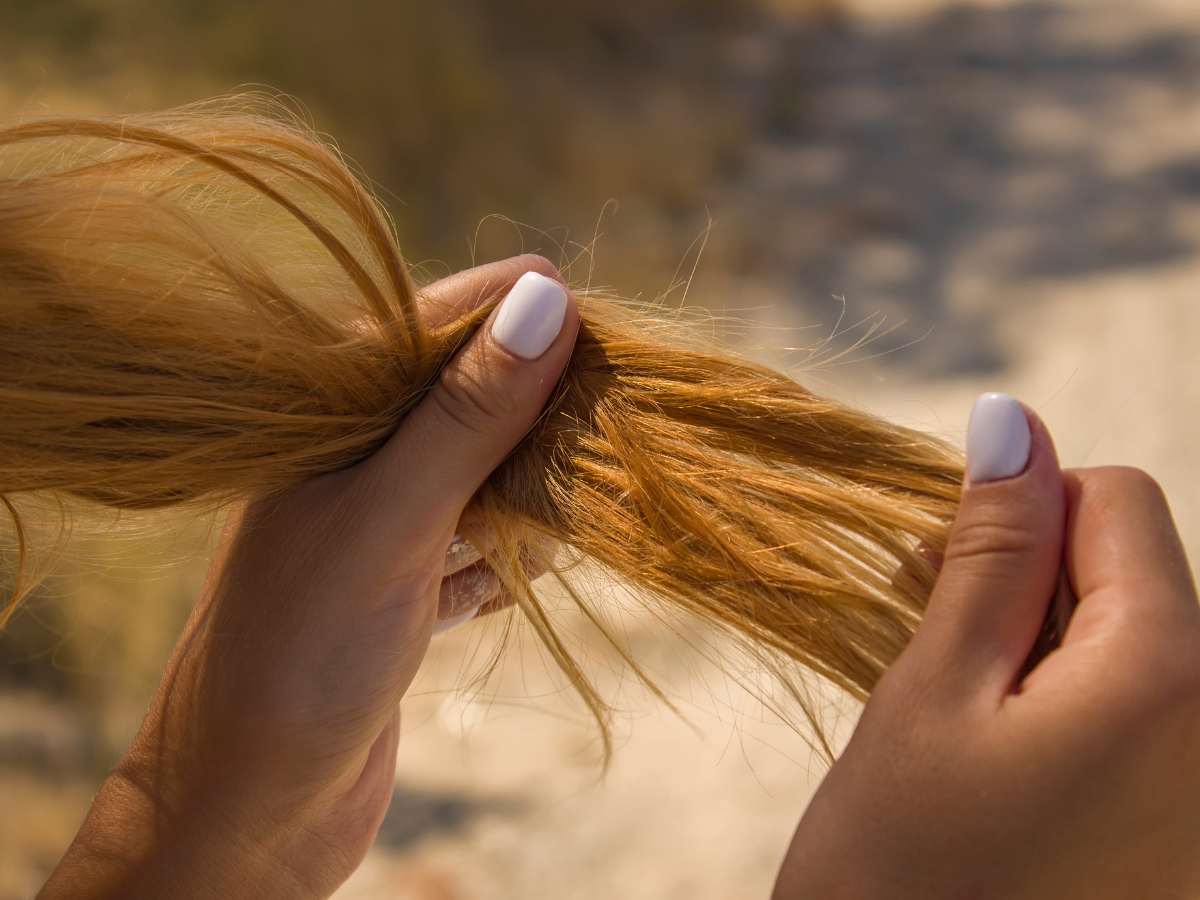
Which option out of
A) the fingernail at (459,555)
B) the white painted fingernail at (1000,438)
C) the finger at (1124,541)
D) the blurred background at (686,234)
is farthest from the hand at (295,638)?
the finger at (1124,541)

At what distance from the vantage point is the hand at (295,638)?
1.05 m

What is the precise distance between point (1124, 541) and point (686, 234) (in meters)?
4.05

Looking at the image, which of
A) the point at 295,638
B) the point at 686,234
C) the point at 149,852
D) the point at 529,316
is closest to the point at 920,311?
the point at 686,234

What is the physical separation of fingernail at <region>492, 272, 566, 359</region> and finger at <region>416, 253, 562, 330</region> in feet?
0.32

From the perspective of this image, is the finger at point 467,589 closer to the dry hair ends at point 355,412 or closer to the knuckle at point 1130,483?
the dry hair ends at point 355,412

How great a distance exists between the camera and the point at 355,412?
1.12 m

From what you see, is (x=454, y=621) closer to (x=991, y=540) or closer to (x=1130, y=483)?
(x=991, y=540)

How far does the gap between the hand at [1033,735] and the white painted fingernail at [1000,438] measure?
3 cm

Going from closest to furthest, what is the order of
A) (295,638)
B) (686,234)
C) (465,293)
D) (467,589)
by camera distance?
(295,638) < (465,293) < (467,589) < (686,234)

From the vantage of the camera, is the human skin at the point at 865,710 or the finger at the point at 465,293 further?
the finger at the point at 465,293

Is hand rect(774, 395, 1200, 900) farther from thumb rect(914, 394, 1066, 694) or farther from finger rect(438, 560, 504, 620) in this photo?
finger rect(438, 560, 504, 620)

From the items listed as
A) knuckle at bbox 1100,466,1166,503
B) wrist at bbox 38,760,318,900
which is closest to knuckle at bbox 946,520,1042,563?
knuckle at bbox 1100,466,1166,503

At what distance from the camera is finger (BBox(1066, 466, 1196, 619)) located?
0.83 meters

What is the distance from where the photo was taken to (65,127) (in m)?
1.00
